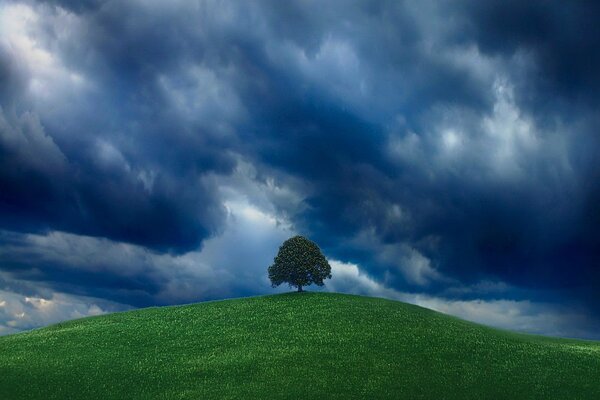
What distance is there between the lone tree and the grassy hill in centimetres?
1004

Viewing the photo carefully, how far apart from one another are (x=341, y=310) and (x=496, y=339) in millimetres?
19316

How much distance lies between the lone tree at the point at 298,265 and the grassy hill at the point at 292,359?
32.9 feet

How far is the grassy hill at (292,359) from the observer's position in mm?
47188

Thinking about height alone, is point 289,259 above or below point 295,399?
above

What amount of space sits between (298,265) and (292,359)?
103ft

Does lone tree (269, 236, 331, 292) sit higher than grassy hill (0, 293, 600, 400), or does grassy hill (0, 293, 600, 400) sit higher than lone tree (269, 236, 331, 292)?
lone tree (269, 236, 331, 292)

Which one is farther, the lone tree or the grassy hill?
the lone tree

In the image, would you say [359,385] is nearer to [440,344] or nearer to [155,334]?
[440,344]

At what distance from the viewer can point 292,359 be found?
5303 centimetres

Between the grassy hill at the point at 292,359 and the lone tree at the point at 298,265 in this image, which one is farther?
the lone tree at the point at 298,265

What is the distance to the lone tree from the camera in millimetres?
84062

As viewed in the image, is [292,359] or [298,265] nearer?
[292,359]

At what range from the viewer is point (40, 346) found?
2468 inches

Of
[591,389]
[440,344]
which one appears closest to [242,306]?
[440,344]
